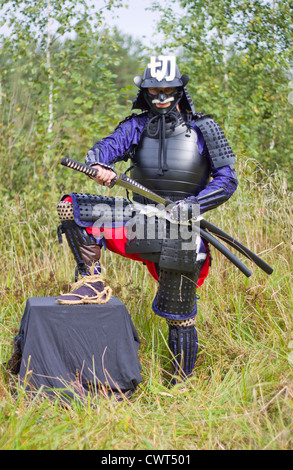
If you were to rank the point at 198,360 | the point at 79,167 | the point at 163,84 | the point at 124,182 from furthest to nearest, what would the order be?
1. the point at 198,360
2. the point at 163,84
3. the point at 124,182
4. the point at 79,167

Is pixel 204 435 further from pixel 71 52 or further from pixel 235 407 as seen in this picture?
pixel 71 52

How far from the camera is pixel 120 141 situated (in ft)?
9.81

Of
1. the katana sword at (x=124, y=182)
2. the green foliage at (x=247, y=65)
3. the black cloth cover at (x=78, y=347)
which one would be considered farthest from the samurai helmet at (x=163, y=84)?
the green foliage at (x=247, y=65)

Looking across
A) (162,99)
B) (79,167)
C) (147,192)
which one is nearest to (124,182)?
(147,192)

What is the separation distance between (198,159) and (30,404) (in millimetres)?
1559

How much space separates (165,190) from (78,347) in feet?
3.21

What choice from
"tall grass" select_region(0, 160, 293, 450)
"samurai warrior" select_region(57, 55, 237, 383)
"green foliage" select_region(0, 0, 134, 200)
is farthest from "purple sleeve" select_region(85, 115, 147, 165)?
"green foliage" select_region(0, 0, 134, 200)

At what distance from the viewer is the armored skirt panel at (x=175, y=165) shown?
292 cm

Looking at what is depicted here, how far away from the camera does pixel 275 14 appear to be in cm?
598

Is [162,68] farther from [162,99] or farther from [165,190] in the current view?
[165,190]

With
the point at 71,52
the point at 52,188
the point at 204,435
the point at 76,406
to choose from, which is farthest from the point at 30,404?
the point at 71,52

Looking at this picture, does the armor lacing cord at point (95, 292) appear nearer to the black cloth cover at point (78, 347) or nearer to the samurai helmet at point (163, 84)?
the black cloth cover at point (78, 347)

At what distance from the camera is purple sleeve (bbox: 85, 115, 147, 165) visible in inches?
114
